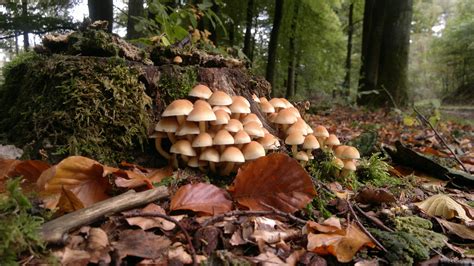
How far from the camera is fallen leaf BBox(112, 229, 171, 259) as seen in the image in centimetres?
149

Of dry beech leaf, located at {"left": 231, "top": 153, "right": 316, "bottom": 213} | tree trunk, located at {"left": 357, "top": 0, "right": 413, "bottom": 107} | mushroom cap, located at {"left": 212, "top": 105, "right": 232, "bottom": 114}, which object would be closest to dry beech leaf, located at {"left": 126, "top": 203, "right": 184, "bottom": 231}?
dry beech leaf, located at {"left": 231, "top": 153, "right": 316, "bottom": 213}

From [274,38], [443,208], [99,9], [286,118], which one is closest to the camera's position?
[443,208]

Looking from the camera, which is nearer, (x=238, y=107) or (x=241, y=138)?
(x=241, y=138)

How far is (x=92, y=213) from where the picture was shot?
1.59m

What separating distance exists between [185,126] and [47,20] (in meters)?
8.97

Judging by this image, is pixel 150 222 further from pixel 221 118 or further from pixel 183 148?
pixel 221 118

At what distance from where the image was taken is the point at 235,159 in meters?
2.39

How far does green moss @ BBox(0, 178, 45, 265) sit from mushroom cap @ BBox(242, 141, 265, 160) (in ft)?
4.65

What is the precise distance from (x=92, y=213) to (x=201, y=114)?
106 cm

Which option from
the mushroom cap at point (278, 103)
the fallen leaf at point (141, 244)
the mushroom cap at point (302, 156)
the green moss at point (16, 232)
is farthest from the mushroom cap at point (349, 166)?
the green moss at point (16, 232)

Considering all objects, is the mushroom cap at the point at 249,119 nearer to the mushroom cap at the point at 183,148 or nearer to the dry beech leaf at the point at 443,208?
the mushroom cap at the point at 183,148

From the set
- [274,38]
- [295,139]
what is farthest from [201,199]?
[274,38]

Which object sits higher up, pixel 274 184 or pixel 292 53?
pixel 292 53

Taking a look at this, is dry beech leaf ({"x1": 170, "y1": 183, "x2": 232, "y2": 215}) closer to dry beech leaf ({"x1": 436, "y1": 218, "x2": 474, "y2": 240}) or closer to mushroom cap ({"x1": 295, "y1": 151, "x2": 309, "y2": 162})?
mushroom cap ({"x1": 295, "y1": 151, "x2": 309, "y2": 162})
